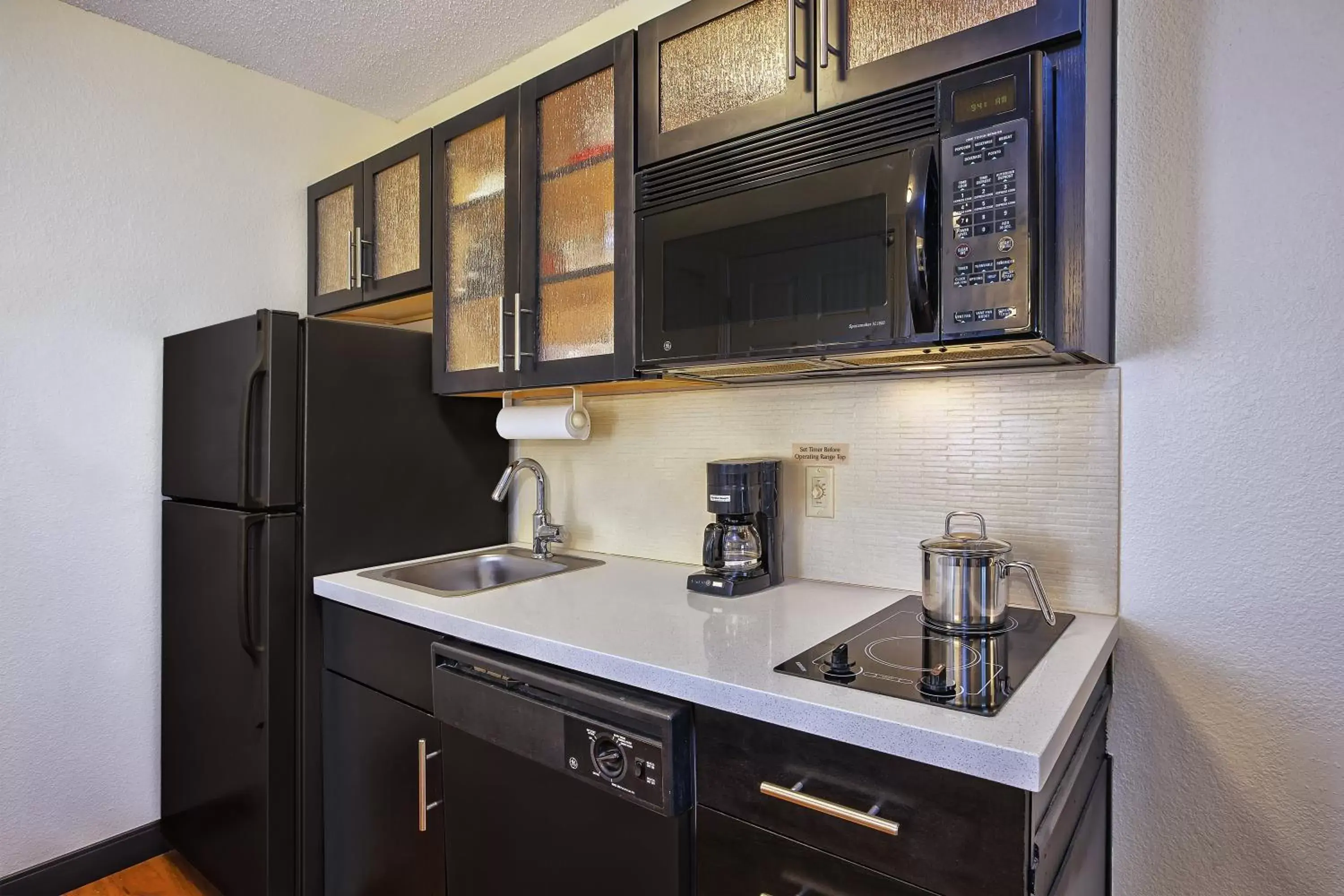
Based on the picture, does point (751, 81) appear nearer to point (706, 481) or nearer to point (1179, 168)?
point (1179, 168)

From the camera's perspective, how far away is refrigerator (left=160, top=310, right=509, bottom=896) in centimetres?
170

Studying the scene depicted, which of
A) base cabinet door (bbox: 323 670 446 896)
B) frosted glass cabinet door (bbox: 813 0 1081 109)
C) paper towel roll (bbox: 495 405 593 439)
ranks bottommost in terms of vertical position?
base cabinet door (bbox: 323 670 446 896)

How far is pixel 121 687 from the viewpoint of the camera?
2.07 m

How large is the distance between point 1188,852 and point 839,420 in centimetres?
99

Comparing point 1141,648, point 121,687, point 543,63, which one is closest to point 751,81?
point 543,63

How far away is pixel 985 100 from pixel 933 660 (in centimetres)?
85

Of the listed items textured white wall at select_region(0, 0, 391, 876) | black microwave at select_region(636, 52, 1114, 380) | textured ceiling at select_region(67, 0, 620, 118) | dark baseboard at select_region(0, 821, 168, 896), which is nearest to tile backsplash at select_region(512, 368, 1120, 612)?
black microwave at select_region(636, 52, 1114, 380)

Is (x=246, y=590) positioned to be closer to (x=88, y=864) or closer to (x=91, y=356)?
(x=91, y=356)

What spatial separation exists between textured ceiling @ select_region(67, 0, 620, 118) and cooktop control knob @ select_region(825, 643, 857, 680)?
6.02ft

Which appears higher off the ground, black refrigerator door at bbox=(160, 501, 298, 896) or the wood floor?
black refrigerator door at bbox=(160, 501, 298, 896)

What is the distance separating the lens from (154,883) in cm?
200

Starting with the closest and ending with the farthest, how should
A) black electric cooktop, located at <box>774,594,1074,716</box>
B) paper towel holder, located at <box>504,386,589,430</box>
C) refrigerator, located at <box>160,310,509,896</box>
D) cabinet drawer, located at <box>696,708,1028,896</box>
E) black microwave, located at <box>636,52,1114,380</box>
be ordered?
cabinet drawer, located at <box>696,708,1028,896</box> < black electric cooktop, located at <box>774,594,1074,716</box> < black microwave, located at <box>636,52,1114,380</box> < refrigerator, located at <box>160,310,509,896</box> < paper towel holder, located at <box>504,386,589,430</box>

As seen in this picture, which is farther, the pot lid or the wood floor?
the wood floor

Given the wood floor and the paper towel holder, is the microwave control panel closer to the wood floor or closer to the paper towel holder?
the paper towel holder
